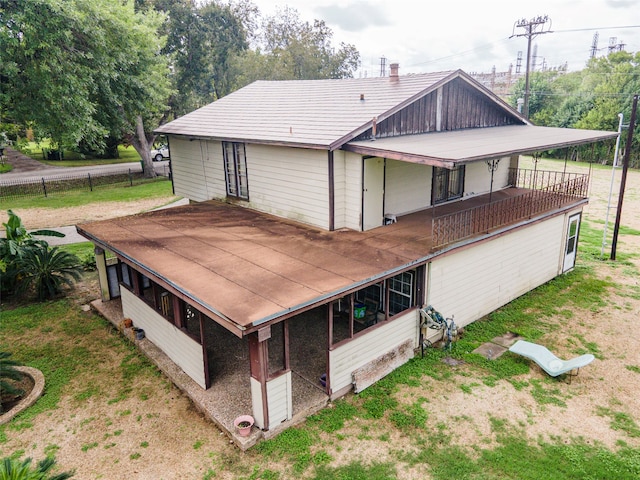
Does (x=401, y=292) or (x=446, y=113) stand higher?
(x=446, y=113)

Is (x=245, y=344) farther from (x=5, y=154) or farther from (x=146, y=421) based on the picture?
(x=5, y=154)

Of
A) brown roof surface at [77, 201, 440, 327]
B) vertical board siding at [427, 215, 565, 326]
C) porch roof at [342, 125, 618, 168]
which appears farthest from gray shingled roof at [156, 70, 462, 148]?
vertical board siding at [427, 215, 565, 326]

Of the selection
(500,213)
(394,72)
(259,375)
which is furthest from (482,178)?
(259,375)

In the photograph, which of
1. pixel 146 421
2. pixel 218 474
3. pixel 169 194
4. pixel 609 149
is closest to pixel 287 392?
pixel 218 474

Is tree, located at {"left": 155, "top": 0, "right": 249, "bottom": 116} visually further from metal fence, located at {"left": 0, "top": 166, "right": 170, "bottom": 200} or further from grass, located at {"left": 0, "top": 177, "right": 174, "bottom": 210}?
grass, located at {"left": 0, "top": 177, "right": 174, "bottom": 210}

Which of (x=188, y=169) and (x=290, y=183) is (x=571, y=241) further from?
(x=188, y=169)

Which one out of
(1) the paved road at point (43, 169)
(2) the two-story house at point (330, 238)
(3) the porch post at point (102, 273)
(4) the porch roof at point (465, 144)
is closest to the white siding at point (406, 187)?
(2) the two-story house at point (330, 238)
